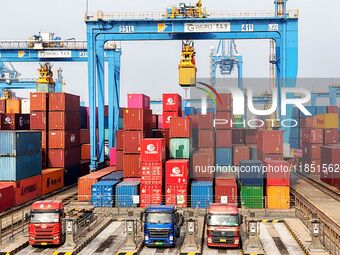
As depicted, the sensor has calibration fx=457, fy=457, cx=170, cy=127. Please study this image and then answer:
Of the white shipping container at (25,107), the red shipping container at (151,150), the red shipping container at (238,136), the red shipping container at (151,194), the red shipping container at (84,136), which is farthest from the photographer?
the white shipping container at (25,107)

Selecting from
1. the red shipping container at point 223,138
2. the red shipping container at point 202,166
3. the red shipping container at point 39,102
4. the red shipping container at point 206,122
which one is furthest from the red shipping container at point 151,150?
the red shipping container at point 39,102

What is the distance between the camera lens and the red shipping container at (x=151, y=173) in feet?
108

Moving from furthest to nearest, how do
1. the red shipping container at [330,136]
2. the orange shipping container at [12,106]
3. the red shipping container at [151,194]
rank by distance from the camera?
1. the orange shipping container at [12,106]
2. the red shipping container at [330,136]
3. the red shipping container at [151,194]

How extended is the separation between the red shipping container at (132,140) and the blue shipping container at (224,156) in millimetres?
8573

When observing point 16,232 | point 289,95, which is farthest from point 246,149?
point 16,232

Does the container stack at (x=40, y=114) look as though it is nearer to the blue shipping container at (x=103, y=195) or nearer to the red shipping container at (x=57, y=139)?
the red shipping container at (x=57, y=139)

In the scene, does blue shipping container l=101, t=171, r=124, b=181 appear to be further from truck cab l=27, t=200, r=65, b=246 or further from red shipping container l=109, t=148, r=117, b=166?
truck cab l=27, t=200, r=65, b=246

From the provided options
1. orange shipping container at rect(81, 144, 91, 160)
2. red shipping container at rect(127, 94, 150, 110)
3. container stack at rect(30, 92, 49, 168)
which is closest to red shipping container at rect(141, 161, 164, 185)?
red shipping container at rect(127, 94, 150, 110)

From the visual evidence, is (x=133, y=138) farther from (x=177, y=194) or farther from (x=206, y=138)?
(x=206, y=138)

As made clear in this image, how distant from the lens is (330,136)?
51812 millimetres

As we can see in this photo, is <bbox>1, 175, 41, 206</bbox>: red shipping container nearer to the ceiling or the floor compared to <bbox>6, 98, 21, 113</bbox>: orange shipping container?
nearer to the floor

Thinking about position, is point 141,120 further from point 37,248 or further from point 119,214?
point 37,248

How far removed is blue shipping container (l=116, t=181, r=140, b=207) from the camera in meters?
Result: 33.8

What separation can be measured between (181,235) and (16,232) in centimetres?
971
